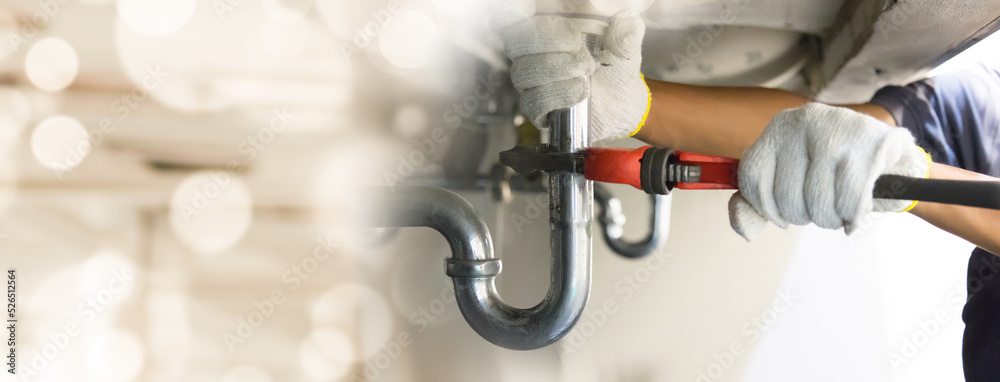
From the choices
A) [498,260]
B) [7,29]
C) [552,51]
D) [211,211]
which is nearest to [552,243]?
[498,260]

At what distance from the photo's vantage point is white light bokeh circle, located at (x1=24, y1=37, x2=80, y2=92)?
0.34m

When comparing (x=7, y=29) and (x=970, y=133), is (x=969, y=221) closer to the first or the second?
(x=970, y=133)

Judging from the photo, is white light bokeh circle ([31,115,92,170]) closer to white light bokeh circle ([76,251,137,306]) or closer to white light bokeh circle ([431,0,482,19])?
white light bokeh circle ([76,251,137,306])

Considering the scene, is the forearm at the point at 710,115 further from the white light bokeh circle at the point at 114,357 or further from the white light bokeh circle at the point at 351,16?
the white light bokeh circle at the point at 114,357

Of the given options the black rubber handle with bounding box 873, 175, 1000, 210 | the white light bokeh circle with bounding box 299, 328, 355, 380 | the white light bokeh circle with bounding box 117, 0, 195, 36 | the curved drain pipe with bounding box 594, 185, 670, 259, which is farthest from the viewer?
the curved drain pipe with bounding box 594, 185, 670, 259

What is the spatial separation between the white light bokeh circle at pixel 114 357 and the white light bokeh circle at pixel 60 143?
0.36 feet

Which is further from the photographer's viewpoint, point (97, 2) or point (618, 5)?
point (618, 5)

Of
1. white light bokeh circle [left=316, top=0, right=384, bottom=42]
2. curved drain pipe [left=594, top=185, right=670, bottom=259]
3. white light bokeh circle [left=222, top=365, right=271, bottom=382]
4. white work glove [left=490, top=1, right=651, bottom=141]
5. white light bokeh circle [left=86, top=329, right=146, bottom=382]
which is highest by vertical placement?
white light bokeh circle [left=316, top=0, right=384, bottom=42]

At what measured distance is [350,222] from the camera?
0.50 m

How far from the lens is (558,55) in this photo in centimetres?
42

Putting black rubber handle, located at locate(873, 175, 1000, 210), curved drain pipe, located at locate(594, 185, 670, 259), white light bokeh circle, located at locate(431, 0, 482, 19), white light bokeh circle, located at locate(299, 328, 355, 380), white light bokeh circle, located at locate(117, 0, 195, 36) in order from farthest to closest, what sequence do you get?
curved drain pipe, located at locate(594, 185, 670, 259) < white light bokeh circle, located at locate(431, 0, 482, 19) < white light bokeh circle, located at locate(299, 328, 355, 380) < white light bokeh circle, located at locate(117, 0, 195, 36) < black rubber handle, located at locate(873, 175, 1000, 210)

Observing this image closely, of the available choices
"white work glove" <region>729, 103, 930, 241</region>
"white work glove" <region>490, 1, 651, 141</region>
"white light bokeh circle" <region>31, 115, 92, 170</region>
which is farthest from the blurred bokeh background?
"white work glove" <region>729, 103, 930, 241</region>

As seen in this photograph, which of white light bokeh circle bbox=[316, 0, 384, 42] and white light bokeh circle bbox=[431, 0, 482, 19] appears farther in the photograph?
white light bokeh circle bbox=[431, 0, 482, 19]

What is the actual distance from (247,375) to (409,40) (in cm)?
33
